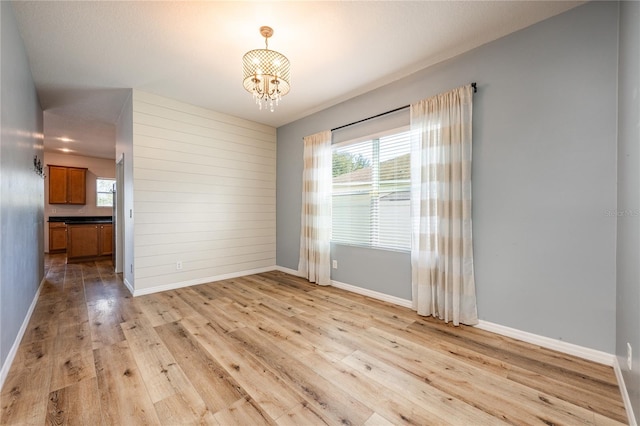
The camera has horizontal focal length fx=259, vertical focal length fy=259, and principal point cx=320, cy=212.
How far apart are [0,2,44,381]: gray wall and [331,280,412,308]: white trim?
329cm

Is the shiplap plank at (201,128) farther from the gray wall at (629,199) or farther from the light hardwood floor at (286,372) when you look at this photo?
the gray wall at (629,199)

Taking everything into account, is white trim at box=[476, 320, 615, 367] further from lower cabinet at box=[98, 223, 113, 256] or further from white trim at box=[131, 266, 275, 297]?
lower cabinet at box=[98, 223, 113, 256]

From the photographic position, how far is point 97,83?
334 centimetres

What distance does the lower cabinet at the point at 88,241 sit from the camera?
5688 mm

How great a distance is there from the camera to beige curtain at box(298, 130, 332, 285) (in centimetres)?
406

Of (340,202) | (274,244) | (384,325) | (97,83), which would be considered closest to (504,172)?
(384,325)

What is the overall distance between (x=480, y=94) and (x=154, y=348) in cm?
380

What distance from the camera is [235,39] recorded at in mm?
2465

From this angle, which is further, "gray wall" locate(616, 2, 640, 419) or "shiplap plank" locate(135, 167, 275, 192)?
"shiplap plank" locate(135, 167, 275, 192)

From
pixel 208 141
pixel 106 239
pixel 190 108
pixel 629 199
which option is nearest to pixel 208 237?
pixel 208 141

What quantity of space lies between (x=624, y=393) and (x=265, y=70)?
11.1 ft

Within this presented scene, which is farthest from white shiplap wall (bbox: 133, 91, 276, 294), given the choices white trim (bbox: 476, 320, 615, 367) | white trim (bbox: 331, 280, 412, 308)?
white trim (bbox: 476, 320, 615, 367)

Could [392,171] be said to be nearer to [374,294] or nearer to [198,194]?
[374,294]

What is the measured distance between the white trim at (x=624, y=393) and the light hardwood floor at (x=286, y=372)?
4 cm
